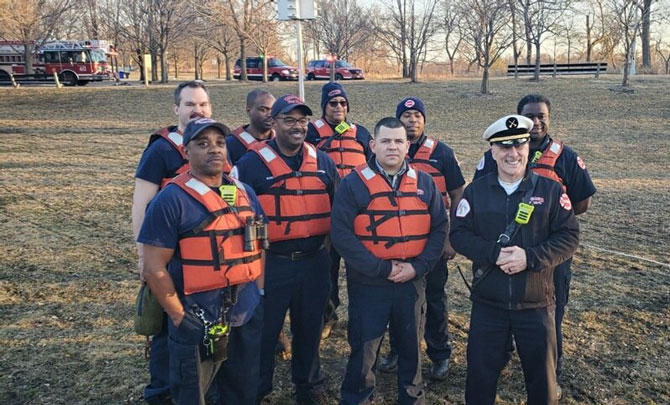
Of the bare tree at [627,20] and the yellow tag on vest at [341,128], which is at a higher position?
the bare tree at [627,20]

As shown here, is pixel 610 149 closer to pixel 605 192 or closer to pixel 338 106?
pixel 605 192

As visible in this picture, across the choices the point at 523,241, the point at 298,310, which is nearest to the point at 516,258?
the point at 523,241

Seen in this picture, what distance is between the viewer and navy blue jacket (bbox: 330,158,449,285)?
3447 mm

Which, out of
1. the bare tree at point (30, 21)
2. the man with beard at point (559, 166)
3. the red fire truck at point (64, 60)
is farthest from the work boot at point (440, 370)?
the red fire truck at point (64, 60)

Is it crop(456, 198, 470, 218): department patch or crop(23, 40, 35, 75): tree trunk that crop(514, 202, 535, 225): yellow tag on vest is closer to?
crop(456, 198, 470, 218): department patch

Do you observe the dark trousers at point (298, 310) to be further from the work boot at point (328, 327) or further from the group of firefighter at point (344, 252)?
the work boot at point (328, 327)

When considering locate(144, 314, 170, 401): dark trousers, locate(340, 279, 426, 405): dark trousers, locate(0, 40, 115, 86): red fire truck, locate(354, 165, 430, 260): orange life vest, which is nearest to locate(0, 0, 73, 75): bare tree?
locate(0, 40, 115, 86): red fire truck

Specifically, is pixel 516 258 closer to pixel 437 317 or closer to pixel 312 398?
pixel 437 317

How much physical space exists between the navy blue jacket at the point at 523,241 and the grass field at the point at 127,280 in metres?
1.17

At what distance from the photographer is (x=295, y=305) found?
3900 mm

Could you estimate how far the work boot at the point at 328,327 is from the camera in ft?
16.2

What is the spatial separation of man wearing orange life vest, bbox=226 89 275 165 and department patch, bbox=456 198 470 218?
7.11 feet

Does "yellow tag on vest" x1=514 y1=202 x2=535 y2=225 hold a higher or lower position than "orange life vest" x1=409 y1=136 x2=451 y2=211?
lower

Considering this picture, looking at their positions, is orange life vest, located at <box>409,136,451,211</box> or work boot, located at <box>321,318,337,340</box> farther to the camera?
work boot, located at <box>321,318,337,340</box>
